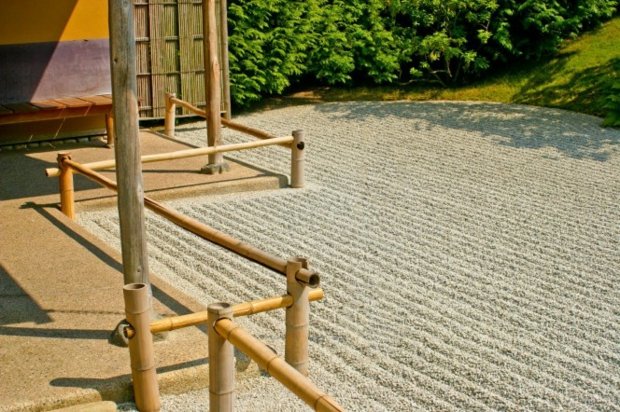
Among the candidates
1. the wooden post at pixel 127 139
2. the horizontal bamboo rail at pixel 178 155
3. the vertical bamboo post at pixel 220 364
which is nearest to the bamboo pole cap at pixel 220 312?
the vertical bamboo post at pixel 220 364

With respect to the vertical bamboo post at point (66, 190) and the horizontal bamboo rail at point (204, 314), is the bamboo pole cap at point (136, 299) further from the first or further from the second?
the vertical bamboo post at point (66, 190)

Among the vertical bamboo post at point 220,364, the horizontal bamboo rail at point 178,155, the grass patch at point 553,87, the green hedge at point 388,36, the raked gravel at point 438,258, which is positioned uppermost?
the green hedge at point 388,36

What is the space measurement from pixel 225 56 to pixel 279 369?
8484 millimetres

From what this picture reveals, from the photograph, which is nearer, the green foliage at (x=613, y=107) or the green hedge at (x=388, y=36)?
the green foliage at (x=613, y=107)

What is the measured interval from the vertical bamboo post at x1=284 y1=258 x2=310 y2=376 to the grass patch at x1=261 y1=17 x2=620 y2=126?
7.97 m

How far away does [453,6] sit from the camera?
1318 centimetres

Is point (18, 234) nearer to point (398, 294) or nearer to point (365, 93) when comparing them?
point (398, 294)

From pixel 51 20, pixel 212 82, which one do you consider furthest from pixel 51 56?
pixel 212 82

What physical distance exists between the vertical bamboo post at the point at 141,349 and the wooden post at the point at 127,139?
69 cm

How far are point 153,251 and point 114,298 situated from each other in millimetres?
1458


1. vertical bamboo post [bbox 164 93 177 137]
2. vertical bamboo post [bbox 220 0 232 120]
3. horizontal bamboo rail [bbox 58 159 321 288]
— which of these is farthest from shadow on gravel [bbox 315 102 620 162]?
horizontal bamboo rail [bbox 58 159 321 288]

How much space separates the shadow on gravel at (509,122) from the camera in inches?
416

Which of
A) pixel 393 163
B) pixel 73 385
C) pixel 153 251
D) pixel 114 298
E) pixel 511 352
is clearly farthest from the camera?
pixel 393 163

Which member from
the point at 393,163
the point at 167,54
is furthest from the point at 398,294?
the point at 167,54
